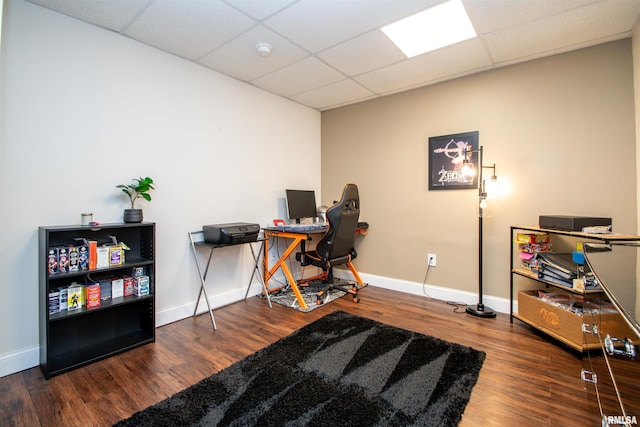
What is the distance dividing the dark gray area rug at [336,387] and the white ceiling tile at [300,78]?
8.11 ft

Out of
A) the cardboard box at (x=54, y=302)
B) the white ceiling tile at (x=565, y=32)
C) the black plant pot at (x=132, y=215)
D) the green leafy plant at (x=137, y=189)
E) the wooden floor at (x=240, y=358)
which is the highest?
the white ceiling tile at (x=565, y=32)

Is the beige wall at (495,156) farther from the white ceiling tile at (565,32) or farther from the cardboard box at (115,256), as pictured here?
the cardboard box at (115,256)

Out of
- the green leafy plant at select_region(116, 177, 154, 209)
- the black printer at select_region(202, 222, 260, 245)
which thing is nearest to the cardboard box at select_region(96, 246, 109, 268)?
the green leafy plant at select_region(116, 177, 154, 209)

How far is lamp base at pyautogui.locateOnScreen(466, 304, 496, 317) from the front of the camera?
2.71m

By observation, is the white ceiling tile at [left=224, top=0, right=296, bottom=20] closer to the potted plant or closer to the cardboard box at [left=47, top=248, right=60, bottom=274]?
the potted plant

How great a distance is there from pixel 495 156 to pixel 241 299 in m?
3.04

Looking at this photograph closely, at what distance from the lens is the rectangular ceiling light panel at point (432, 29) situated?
201 cm

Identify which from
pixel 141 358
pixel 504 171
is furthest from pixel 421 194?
pixel 141 358

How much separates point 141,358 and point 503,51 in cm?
376

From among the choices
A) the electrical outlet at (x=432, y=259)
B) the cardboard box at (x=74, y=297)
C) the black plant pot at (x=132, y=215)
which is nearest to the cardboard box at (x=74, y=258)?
the cardboard box at (x=74, y=297)

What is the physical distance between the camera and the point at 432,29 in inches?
87.0

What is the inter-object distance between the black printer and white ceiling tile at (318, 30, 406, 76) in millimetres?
1725

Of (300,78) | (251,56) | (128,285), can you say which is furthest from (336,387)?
(300,78)

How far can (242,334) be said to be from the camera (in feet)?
7.82
